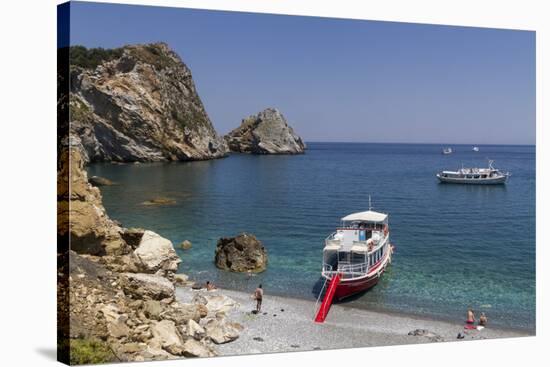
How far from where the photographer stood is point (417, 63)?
1950 cm

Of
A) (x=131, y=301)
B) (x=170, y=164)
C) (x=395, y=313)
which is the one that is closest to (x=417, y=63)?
(x=395, y=313)

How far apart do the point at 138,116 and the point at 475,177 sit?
104 feet

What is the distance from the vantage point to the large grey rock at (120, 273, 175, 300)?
15859 millimetres

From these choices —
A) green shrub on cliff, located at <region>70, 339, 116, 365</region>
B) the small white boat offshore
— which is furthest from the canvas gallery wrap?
the small white boat offshore

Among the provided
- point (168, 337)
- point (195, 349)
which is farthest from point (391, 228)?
point (168, 337)

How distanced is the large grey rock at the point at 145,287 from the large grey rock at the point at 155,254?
3.13m

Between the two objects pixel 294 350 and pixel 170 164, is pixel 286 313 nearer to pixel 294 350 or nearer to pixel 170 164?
pixel 294 350

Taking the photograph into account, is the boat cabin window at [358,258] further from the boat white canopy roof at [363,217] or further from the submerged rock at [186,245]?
the submerged rock at [186,245]

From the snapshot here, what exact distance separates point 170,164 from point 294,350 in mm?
46494

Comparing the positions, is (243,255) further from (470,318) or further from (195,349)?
(195,349)

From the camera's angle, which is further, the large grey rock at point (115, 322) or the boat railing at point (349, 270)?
the boat railing at point (349, 270)

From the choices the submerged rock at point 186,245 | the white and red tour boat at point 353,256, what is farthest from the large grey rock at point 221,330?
the submerged rock at point 186,245

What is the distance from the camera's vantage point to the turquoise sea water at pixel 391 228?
803 inches

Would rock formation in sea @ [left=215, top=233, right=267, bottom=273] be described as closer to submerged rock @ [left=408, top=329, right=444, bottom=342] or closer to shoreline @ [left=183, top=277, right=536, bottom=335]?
shoreline @ [left=183, top=277, right=536, bottom=335]
